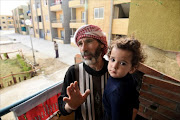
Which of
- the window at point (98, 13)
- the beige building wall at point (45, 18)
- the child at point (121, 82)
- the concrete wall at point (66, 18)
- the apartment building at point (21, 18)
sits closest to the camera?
the child at point (121, 82)

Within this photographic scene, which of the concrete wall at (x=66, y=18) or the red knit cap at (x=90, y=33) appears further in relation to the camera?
the concrete wall at (x=66, y=18)

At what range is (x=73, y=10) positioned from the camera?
1420 cm

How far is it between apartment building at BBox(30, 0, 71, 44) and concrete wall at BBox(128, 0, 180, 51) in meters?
15.8

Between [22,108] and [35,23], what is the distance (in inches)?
1032

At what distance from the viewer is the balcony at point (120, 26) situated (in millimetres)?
8308

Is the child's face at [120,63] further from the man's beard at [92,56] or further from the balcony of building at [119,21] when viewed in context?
the balcony of building at [119,21]

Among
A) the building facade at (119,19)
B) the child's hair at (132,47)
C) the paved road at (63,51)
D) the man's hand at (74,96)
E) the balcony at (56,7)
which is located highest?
the balcony at (56,7)

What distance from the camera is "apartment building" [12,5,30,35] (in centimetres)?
2864

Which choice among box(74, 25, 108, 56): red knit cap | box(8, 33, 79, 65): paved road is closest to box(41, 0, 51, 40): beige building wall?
box(8, 33, 79, 65): paved road

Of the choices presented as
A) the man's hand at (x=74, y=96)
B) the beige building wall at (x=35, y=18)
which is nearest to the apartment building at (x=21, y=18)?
the beige building wall at (x=35, y=18)

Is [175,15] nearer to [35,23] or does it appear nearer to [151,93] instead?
[151,93]

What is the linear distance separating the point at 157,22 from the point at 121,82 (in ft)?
4.02

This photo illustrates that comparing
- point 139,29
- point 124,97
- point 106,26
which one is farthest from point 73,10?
point 124,97

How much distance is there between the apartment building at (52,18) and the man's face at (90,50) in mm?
16109
